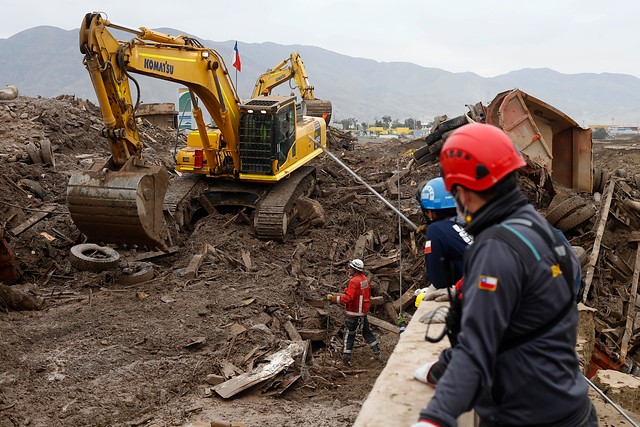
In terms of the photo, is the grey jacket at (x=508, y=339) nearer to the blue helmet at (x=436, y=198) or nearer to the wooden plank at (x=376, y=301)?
the blue helmet at (x=436, y=198)

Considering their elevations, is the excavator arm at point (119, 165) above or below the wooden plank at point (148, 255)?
above

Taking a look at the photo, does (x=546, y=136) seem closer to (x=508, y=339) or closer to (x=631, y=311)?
(x=631, y=311)

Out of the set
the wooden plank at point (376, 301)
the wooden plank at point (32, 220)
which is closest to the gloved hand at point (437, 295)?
the wooden plank at point (376, 301)

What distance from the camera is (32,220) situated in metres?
13.0

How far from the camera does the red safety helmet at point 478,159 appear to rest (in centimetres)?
255

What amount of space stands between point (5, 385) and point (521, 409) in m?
6.05

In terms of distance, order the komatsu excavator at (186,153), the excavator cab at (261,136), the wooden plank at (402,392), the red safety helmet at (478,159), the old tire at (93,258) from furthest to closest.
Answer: the excavator cab at (261,136)
the old tire at (93,258)
the komatsu excavator at (186,153)
the wooden plank at (402,392)
the red safety helmet at (478,159)

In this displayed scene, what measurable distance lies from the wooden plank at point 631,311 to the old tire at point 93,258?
7.73 meters

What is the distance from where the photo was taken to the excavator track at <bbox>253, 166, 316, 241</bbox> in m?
12.8

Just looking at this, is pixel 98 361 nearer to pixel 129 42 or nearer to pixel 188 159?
pixel 129 42

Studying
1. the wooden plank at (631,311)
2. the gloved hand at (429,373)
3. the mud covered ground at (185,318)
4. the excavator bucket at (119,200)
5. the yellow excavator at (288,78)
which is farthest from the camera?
the yellow excavator at (288,78)

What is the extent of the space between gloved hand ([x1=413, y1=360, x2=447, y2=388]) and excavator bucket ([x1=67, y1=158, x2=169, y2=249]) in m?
7.23

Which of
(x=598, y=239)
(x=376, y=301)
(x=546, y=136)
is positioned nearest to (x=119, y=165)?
(x=376, y=301)

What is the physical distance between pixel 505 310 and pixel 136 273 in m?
9.15
